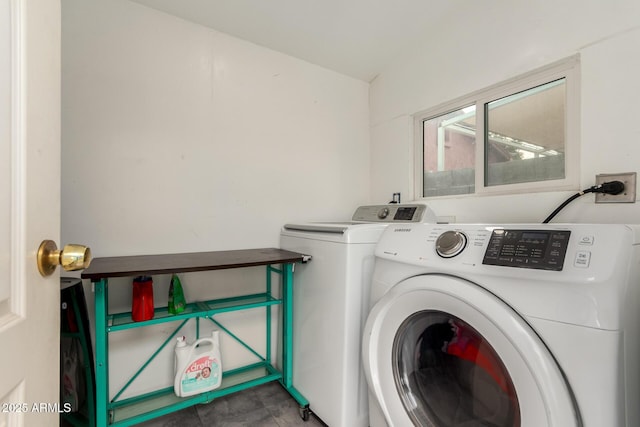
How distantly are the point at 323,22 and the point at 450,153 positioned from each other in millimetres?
1238

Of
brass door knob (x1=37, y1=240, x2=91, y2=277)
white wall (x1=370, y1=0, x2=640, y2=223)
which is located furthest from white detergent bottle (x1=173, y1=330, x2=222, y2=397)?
white wall (x1=370, y1=0, x2=640, y2=223)

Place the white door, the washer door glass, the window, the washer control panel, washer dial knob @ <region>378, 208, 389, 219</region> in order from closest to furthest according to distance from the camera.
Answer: the white door
the washer door glass
the window
the washer control panel
washer dial knob @ <region>378, 208, 389, 219</region>

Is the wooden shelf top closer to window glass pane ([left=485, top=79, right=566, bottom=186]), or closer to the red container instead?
the red container

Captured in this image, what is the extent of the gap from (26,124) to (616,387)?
1281 mm

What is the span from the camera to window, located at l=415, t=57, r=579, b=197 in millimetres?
1433

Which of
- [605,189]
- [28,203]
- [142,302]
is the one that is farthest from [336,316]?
[605,189]

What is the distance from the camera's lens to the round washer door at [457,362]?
0.68 metres

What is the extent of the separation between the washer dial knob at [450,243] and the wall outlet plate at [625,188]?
85 cm

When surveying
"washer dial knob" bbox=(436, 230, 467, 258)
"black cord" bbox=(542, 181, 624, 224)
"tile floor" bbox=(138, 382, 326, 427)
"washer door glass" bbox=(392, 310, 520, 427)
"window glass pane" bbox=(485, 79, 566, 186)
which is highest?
"window glass pane" bbox=(485, 79, 566, 186)

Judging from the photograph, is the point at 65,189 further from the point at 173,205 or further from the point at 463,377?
the point at 463,377

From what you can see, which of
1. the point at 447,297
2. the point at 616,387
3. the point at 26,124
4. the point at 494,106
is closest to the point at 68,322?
the point at 26,124

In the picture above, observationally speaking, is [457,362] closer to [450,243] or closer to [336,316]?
[450,243]

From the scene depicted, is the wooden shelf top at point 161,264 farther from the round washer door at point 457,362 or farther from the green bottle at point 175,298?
the round washer door at point 457,362

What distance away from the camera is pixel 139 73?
162 centimetres
